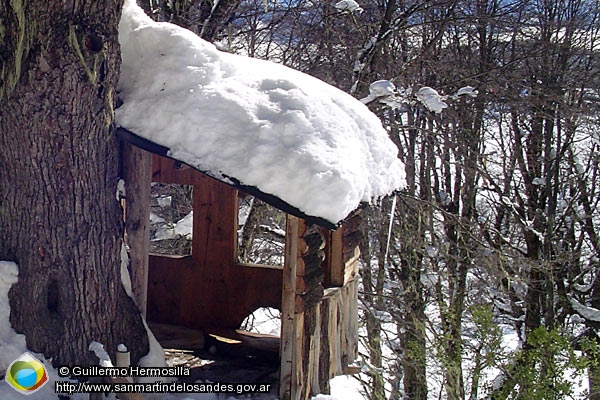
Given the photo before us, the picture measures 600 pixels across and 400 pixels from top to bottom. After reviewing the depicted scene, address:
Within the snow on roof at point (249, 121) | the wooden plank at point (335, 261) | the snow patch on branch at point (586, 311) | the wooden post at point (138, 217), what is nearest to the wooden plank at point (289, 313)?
the snow on roof at point (249, 121)

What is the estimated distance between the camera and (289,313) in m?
4.20

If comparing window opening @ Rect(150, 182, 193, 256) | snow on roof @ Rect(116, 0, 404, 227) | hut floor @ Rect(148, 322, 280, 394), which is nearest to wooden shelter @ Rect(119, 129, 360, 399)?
snow on roof @ Rect(116, 0, 404, 227)

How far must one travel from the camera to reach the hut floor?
4984mm

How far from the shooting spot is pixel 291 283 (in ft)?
13.8

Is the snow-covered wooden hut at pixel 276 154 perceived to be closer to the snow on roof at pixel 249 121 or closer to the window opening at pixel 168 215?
the snow on roof at pixel 249 121

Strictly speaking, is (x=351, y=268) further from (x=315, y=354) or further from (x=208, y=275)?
(x=315, y=354)

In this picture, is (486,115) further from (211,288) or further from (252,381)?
(252,381)

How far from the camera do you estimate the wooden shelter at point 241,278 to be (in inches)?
167

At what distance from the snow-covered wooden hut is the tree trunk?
0.31 metres

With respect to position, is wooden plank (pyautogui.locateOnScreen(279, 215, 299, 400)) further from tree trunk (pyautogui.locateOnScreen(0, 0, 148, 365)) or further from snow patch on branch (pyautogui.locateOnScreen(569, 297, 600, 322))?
snow patch on branch (pyautogui.locateOnScreen(569, 297, 600, 322))

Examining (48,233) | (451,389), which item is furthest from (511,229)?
(48,233)

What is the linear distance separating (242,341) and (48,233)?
2153 millimetres

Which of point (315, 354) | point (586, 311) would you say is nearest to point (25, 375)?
point (315, 354)

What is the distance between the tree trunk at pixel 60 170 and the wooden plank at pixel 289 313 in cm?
107
